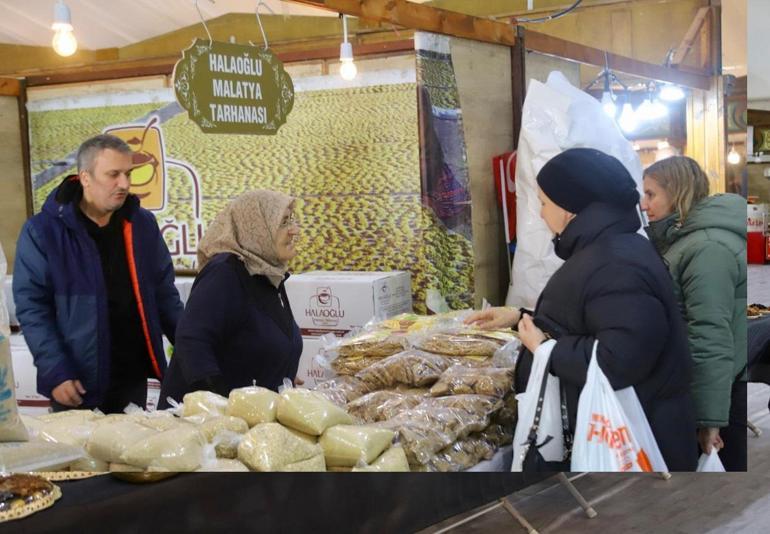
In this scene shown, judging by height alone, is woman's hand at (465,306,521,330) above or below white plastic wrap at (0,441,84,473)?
above

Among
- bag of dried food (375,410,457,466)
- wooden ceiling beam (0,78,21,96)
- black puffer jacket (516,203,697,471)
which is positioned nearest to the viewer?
black puffer jacket (516,203,697,471)

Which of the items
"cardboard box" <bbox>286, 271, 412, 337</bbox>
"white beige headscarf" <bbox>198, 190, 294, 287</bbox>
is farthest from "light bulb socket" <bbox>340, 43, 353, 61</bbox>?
"cardboard box" <bbox>286, 271, 412, 337</bbox>

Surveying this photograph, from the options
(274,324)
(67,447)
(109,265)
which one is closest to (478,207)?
(274,324)

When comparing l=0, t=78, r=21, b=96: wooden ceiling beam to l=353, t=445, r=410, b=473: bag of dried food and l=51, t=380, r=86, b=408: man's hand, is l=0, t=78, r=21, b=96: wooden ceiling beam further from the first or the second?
l=353, t=445, r=410, b=473: bag of dried food

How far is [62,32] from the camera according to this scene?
→ 1369 mm

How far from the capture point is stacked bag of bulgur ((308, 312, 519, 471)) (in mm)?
1477

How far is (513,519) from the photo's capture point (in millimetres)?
3400

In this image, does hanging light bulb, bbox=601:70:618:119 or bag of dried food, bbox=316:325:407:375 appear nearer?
hanging light bulb, bbox=601:70:618:119

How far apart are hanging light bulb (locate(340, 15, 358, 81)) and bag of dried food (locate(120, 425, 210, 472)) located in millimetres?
624

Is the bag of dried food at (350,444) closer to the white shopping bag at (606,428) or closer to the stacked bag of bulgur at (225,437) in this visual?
the stacked bag of bulgur at (225,437)

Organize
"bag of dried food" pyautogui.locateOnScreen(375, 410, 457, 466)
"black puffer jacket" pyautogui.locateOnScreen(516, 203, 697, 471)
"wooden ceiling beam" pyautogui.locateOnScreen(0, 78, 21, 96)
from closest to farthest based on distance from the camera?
"black puffer jacket" pyautogui.locateOnScreen(516, 203, 697, 471) < "wooden ceiling beam" pyautogui.locateOnScreen(0, 78, 21, 96) < "bag of dried food" pyautogui.locateOnScreen(375, 410, 457, 466)

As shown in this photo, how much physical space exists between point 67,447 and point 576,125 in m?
0.97

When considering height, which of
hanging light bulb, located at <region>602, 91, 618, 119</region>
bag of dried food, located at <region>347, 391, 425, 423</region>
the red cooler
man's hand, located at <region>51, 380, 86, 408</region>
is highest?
hanging light bulb, located at <region>602, 91, 618, 119</region>

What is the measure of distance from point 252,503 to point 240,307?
25.6 inches
